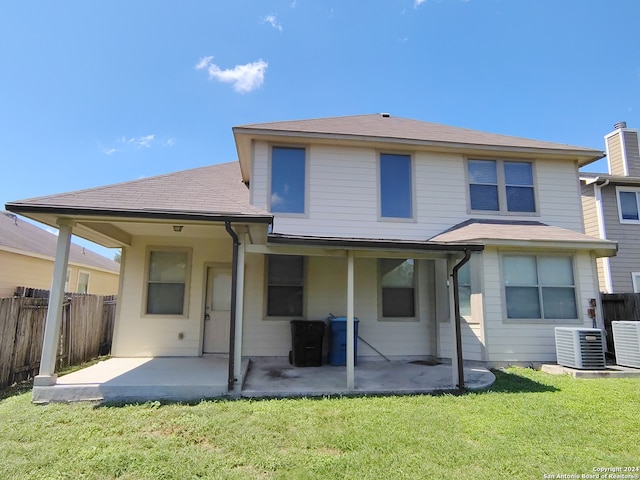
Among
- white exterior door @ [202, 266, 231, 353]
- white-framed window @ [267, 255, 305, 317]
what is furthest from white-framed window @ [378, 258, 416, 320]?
white exterior door @ [202, 266, 231, 353]

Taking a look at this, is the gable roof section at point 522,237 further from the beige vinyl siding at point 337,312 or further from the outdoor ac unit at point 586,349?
the outdoor ac unit at point 586,349

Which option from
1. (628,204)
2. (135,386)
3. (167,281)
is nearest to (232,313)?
(135,386)

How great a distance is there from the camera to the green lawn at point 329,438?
320 centimetres

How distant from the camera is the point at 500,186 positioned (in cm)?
923

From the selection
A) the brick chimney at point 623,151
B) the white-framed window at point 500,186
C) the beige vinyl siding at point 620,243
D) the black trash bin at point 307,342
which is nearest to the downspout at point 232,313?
the black trash bin at point 307,342

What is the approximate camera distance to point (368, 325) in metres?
8.38

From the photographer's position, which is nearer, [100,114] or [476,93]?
[476,93]

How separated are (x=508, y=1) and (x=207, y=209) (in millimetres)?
10121

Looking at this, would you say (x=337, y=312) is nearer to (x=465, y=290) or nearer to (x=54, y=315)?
(x=465, y=290)

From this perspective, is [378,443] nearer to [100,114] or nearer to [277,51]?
[277,51]

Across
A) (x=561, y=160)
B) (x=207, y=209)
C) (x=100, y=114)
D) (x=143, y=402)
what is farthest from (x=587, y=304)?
(x=100, y=114)

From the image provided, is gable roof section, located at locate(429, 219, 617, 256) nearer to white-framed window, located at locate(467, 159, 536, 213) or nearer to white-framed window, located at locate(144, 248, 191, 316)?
white-framed window, located at locate(467, 159, 536, 213)

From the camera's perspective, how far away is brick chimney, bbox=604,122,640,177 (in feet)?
46.0

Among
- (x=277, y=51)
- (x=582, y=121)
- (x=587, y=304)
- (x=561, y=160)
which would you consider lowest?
(x=587, y=304)
